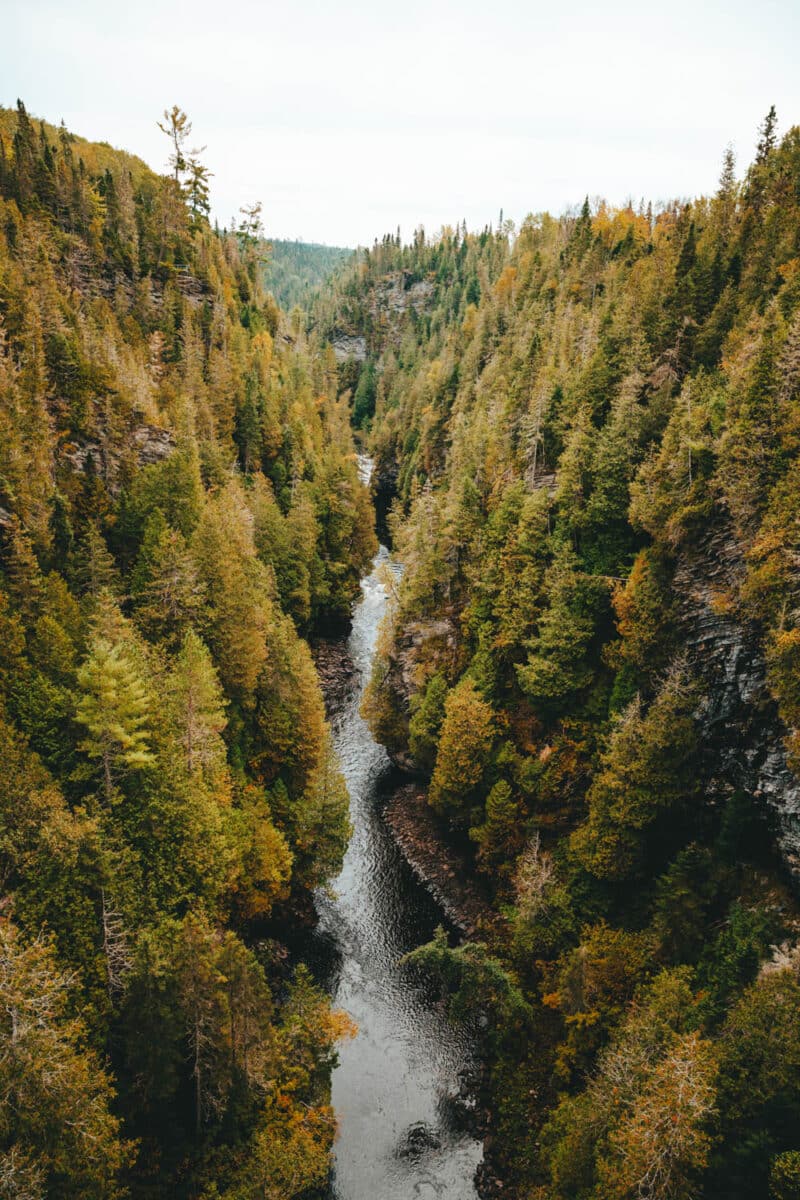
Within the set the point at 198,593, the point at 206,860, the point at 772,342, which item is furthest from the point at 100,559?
the point at 772,342

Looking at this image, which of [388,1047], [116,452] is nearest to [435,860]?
[388,1047]

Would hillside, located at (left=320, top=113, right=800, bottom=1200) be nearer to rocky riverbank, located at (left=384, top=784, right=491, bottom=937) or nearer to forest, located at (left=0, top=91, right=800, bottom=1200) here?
forest, located at (left=0, top=91, right=800, bottom=1200)

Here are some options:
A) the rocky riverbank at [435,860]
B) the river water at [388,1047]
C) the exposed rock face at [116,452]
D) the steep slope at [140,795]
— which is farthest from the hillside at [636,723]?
the exposed rock face at [116,452]

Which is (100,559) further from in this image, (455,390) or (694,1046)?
(455,390)

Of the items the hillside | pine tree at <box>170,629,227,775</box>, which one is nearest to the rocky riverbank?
the hillside

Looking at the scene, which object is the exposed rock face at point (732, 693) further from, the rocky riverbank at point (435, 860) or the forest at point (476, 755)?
the rocky riverbank at point (435, 860)

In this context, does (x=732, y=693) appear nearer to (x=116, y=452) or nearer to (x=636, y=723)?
(x=636, y=723)
